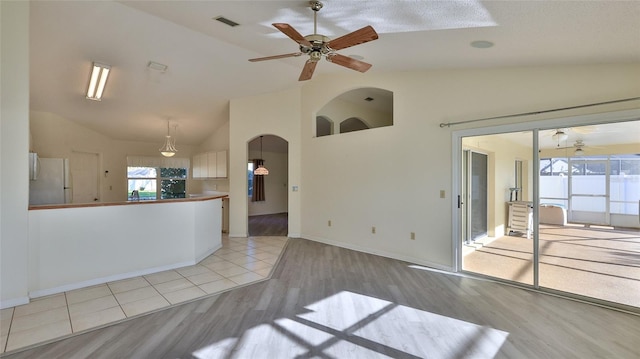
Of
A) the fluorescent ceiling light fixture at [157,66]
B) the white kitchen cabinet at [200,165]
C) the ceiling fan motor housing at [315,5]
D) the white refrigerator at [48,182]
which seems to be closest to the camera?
the ceiling fan motor housing at [315,5]

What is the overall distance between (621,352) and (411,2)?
3235 mm

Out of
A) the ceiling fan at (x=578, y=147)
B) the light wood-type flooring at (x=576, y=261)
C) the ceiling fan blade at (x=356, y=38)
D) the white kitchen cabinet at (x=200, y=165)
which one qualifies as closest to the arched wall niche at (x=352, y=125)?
the white kitchen cabinet at (x=200, y=165)

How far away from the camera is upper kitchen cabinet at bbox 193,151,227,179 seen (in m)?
7.85

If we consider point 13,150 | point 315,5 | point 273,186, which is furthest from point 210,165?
point 315,5

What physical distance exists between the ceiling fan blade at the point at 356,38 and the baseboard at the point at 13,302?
13.2 ft

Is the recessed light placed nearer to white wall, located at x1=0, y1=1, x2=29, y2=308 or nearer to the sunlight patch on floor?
the sunlight patch on floor

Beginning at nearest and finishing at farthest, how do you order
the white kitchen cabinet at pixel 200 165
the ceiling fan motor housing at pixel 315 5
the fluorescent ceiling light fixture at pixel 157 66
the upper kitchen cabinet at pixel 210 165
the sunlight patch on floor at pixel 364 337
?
the sunlight patch on floor at pixel 364 337 → the ceiling fan motor housing at pixel 315 5 → the fluorescent ceiling light fixture at pixel 157 66 → the upper kitchen cabinet at pixel 210 165 → the white kitchen cabinet at pixel 200 165

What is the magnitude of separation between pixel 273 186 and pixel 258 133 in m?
4.39

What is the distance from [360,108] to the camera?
715cm

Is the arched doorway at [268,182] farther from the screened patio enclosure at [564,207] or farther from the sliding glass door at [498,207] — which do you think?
the screened patio enclosure at [564,207]

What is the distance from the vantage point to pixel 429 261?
4.38 m

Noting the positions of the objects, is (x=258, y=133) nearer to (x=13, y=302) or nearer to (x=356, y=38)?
(x=356, y=38)

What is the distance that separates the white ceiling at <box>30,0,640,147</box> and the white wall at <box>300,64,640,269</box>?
23 centimetres

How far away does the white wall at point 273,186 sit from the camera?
10.3m
